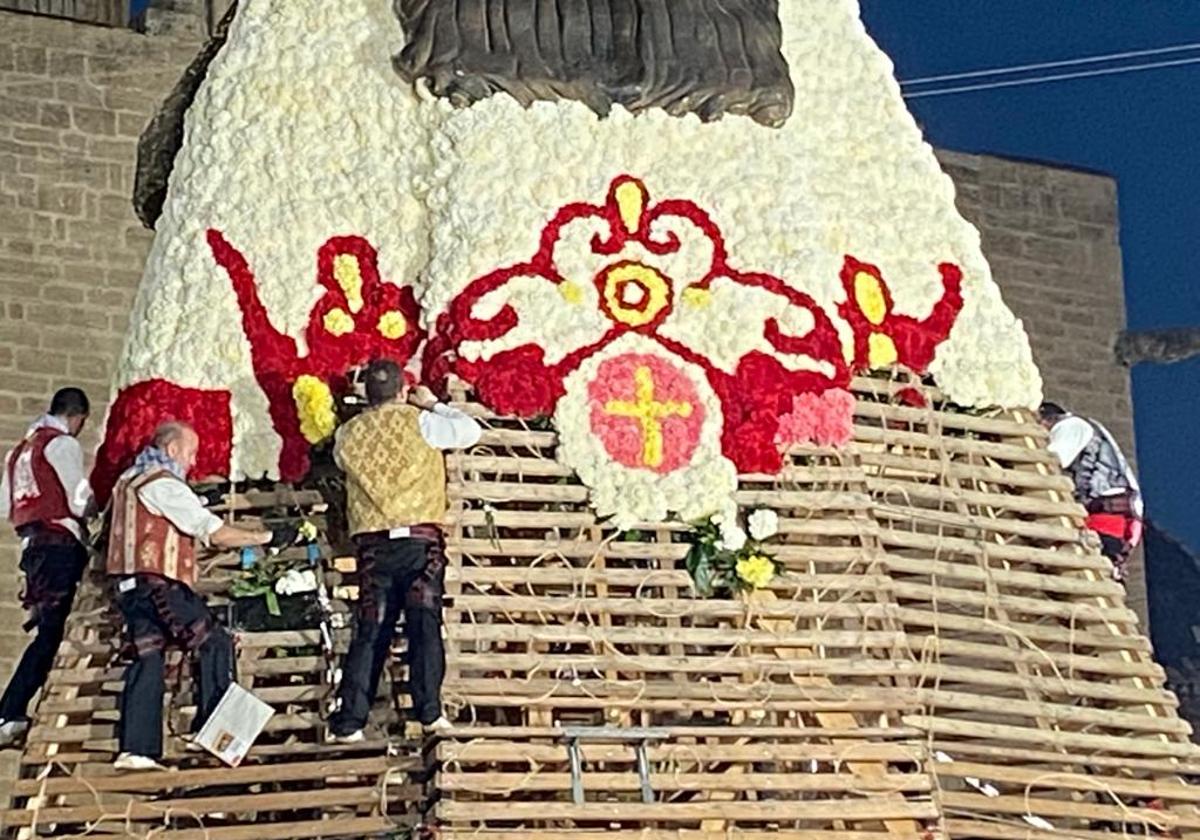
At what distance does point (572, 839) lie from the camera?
27.8 feet

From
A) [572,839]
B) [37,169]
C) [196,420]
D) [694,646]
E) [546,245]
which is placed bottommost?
[572,839]

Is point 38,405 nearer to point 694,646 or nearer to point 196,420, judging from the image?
point 196,420

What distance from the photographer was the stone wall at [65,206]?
16734 millimetres

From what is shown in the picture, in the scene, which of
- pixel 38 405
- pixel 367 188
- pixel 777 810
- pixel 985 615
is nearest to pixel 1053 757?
pixel 985 615

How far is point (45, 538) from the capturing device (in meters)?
9.78

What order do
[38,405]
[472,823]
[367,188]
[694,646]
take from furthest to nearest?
[38,405] → [367,188] → [694,646] → [472,823]

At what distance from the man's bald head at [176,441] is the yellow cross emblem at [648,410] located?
1.37 m

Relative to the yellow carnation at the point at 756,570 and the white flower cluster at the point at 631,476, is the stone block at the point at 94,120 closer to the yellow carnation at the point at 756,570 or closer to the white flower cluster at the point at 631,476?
the white flower cluster at the point at 631,476

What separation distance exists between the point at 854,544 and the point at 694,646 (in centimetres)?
69

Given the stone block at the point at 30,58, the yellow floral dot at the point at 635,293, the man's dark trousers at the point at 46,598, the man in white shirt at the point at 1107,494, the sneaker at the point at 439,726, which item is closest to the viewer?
the sneaker at the point at 439,726

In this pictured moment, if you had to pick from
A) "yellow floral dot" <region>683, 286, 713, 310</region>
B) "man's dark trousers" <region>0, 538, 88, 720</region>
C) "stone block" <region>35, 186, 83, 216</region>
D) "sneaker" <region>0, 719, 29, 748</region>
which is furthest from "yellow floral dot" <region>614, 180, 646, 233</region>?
"stone block" <region>35, 186, 83, 216</region>

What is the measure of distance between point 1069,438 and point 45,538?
3.75 metres

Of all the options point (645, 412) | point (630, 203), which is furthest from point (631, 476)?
point (630, 203)

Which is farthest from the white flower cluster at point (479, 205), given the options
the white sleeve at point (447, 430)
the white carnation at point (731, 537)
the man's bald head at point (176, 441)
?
the white sleeve at point (447, 430)
